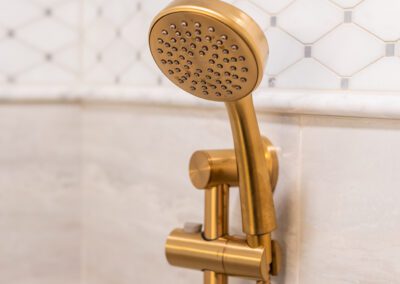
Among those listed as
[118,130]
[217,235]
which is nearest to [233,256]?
[217,235]

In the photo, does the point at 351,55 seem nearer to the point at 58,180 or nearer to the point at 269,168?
the point at 269,168

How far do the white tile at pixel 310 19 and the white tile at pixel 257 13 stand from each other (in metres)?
0.02

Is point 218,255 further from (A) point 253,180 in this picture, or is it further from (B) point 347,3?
(B) point 347,3

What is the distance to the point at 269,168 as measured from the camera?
61cm

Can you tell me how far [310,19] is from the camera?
608mm

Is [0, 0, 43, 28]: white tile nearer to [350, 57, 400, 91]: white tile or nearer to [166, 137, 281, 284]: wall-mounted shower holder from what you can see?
[166, 137, 281, 284]: wall-mounted shower holder

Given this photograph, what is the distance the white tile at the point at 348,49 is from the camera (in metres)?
0.56

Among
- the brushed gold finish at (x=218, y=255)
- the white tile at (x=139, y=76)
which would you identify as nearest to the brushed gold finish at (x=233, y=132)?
the brushed gold finish at (x=218, y=255)

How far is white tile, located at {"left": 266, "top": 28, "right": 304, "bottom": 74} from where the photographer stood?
619 mm

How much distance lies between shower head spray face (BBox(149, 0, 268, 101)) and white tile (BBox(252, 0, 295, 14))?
0.52 feet

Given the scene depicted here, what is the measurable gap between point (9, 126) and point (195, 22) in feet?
1.57

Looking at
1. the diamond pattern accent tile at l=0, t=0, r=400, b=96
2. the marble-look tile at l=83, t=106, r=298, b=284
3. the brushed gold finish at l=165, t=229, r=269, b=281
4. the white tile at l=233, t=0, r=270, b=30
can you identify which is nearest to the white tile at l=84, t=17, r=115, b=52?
the diamond pattern accent tile at l=0, t=0, r=400, b=96

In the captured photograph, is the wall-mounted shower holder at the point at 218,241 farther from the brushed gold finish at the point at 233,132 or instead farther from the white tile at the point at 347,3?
the white tile at the point at 347,3

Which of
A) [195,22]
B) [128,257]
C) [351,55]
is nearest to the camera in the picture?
[195,22]
